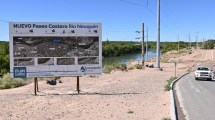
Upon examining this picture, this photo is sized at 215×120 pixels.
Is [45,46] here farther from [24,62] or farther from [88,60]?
[88,60]

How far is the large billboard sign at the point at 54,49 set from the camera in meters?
18.7

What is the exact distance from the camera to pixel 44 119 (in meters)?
11.9

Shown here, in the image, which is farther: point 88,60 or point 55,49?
point 88,60

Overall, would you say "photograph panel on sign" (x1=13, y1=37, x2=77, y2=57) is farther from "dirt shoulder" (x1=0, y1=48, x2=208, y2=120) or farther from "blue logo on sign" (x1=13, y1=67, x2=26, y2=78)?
"dirt shoulder" (x1=0, y1=48, x2=208, y2=120)

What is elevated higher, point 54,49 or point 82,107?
point 54,49

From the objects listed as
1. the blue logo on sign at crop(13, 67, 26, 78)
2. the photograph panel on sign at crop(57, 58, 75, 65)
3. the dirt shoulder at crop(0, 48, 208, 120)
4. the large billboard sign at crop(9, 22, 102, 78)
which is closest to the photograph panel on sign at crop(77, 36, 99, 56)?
the large billboard sign at crop(9, 22, 102, 78)

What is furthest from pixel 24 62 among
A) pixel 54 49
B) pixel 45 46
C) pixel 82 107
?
pixel 82 107

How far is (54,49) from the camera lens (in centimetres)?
1934

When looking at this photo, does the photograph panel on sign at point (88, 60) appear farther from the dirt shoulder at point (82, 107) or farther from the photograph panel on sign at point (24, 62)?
the photograph panel on sign at point (24, 62)

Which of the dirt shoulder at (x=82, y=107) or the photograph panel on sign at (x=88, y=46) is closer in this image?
the dirt shoulder at (x=82, y=107)

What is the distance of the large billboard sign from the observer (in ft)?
61.4

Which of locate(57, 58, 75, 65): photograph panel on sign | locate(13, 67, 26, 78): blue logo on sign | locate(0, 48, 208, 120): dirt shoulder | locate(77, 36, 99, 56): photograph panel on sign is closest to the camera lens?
locate(0, 48, 208, 120): dirt shoulder

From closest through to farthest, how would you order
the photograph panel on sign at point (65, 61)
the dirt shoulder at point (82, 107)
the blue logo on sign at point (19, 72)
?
the dirt shoulder at point (82, 107) → the blue logo on sign at point (19, 72) → the photograph panel on sign at point (65, 61)

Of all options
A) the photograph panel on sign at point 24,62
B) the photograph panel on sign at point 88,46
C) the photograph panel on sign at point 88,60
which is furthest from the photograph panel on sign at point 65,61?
the photograph panel on sign at point 24,62
